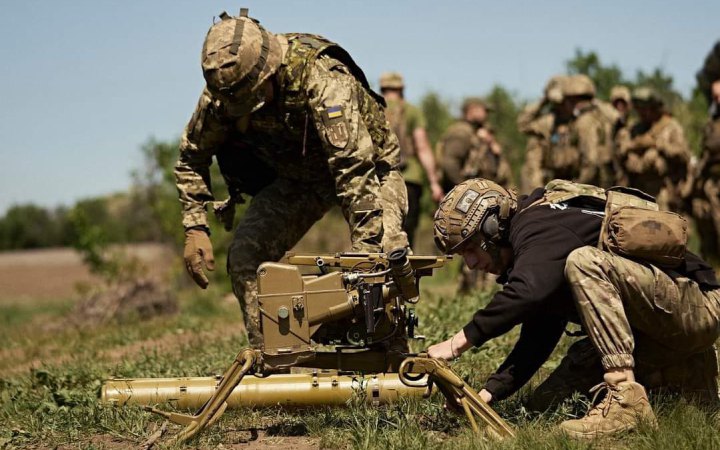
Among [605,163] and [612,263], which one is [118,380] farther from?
[605,163]

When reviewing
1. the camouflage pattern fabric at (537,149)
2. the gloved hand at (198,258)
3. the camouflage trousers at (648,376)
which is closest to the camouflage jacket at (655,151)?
the camouflage pattern fabric at (537,149)

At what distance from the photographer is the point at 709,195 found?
37.8ft

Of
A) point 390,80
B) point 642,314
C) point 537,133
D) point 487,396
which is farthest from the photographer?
point 537,133

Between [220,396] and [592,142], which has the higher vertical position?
[592,142]

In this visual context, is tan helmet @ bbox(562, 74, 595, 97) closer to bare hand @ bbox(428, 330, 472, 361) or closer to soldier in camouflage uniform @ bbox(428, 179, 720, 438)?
soldier in camouflage uniform @ bbox(428, 179, 720, 438)

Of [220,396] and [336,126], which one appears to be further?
[336,126]

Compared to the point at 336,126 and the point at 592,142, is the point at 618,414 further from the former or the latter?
the point at 592,142

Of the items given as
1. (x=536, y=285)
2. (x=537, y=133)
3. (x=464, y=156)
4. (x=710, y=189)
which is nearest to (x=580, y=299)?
(x=536, y=285)

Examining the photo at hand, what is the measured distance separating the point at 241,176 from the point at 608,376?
3027 mm

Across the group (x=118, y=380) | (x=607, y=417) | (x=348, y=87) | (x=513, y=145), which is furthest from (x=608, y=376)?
(x=513, y=145)

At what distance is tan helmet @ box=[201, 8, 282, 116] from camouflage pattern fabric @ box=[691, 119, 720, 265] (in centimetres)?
713

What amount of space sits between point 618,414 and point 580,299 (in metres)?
0.54

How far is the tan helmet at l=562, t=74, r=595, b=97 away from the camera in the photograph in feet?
A: 37.9

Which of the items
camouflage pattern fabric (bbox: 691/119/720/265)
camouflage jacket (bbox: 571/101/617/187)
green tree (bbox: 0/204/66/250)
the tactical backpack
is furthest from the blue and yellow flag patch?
green tree (bbox: 0/204/66/250)
